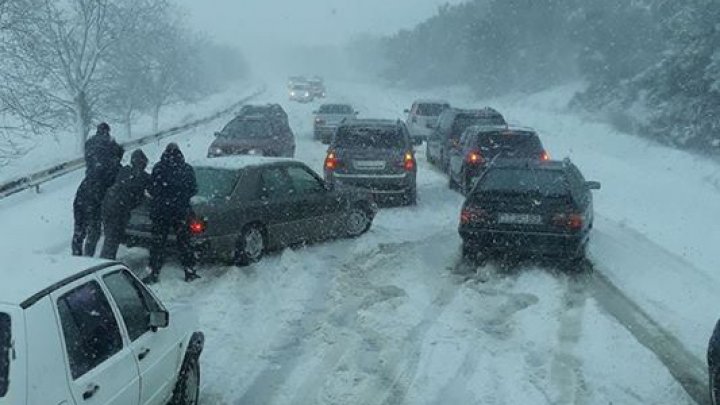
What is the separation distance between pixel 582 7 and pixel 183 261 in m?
47.1

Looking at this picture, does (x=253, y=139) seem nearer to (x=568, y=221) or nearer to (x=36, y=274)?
(x=568, y=221)

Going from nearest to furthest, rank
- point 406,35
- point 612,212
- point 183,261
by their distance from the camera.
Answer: point 183,261, point 612,212, point 406,35

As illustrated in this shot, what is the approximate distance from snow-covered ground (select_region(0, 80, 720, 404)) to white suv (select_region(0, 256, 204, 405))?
127 cm

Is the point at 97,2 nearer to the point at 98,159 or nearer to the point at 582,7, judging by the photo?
the point at 98,159

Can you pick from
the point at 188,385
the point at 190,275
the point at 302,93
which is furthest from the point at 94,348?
the point at 302,93

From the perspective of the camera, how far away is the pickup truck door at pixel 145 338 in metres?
4.80

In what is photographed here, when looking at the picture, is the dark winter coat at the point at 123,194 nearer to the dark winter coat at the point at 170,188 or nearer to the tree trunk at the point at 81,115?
the dark winter coat at the point at 170,188

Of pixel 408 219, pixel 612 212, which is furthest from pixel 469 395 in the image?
pixel 612 212

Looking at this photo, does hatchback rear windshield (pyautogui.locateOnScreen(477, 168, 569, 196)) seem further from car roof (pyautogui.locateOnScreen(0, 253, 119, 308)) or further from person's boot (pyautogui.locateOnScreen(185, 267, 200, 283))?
car roof (pyautogui.locateOnScreen(0, 253, 119, 308))

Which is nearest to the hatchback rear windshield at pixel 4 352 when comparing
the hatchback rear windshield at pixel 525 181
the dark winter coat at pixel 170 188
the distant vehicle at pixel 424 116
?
the dark winter coat at pixel 170 188

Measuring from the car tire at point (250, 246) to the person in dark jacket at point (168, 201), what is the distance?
3.02 feet

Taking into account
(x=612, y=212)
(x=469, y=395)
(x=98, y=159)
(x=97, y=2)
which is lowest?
(x=612, y=212)

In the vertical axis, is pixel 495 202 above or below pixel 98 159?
below

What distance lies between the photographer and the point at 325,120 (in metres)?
30.7
